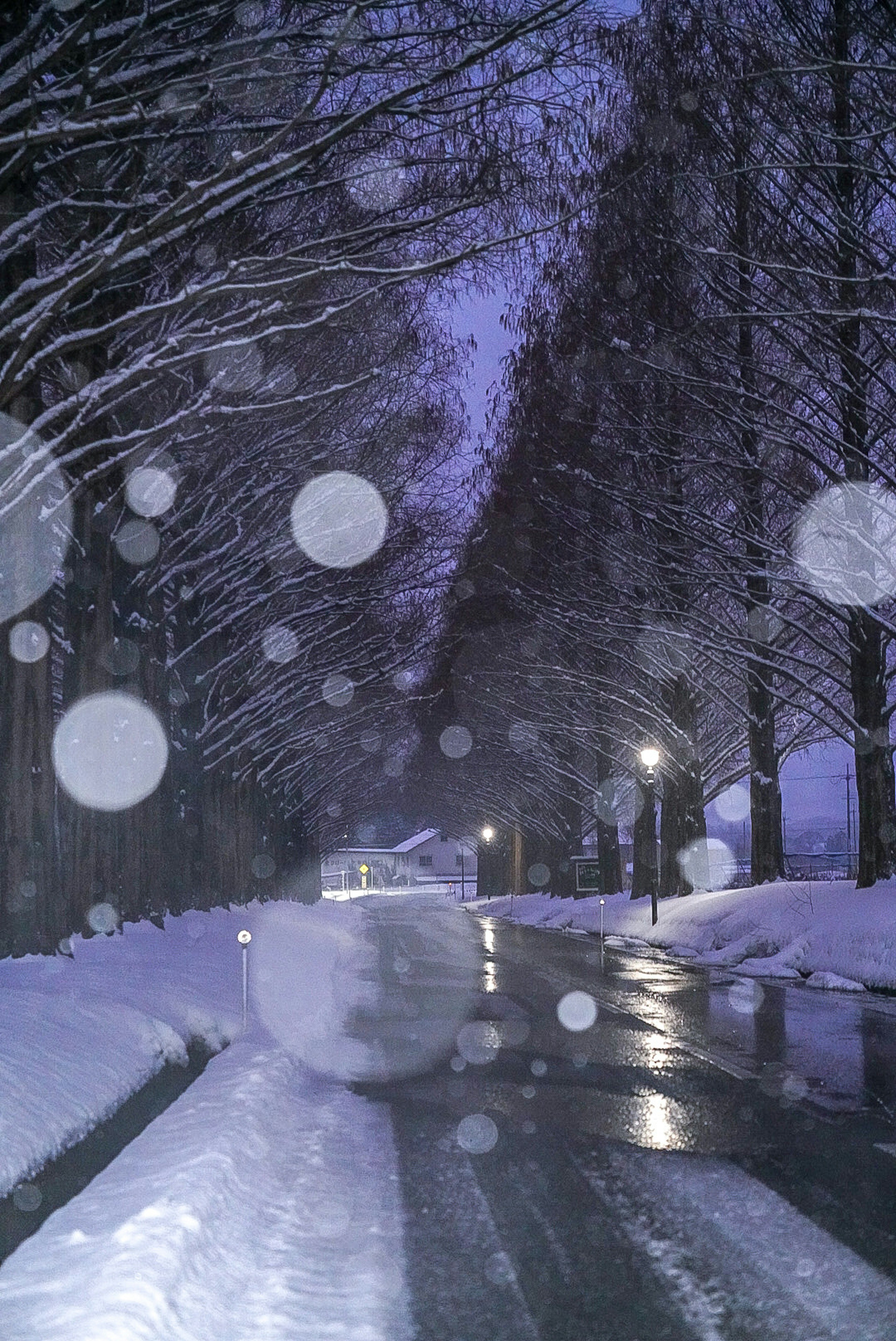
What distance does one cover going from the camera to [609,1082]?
929 cm

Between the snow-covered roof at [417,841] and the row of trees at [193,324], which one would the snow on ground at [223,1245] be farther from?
the snow-covered roof at [417,841]

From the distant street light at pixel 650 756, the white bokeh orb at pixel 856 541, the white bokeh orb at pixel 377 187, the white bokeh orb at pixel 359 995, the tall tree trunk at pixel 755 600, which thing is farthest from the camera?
the distant street light at pixel 650 756

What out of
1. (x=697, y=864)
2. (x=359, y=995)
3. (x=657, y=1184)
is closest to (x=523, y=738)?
(x=697, y=864)

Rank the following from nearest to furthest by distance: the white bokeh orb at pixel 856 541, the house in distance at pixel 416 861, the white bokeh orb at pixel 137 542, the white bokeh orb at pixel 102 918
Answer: the white bokeh orb at pixel 102 918
the white bokeh orb at pixel 137 542
the white bokeh orb at pixel 856 541
the house in distance at pixel 416 861

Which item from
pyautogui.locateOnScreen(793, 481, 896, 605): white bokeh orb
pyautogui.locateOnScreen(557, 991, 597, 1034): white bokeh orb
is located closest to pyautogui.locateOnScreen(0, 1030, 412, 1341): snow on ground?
pyautogui.locateOnScreen(557, 991, 597, 1034): white bokeh orb

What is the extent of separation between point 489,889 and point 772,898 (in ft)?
227

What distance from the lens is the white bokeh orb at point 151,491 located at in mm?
16125

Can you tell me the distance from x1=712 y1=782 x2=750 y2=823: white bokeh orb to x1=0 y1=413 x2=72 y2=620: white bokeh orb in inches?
3169

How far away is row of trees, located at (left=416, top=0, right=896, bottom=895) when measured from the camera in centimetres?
1358

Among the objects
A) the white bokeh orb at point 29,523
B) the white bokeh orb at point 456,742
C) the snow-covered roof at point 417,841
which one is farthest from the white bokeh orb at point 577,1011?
the snow-covered roof at point 417,841

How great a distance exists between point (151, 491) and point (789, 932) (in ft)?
41.9

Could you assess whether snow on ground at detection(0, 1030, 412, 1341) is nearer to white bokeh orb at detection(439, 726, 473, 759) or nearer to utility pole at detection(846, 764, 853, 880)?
utility pole at detection(846, 764, 853, 880)

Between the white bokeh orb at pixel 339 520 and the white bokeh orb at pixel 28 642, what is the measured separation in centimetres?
722

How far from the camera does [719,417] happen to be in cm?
1931
